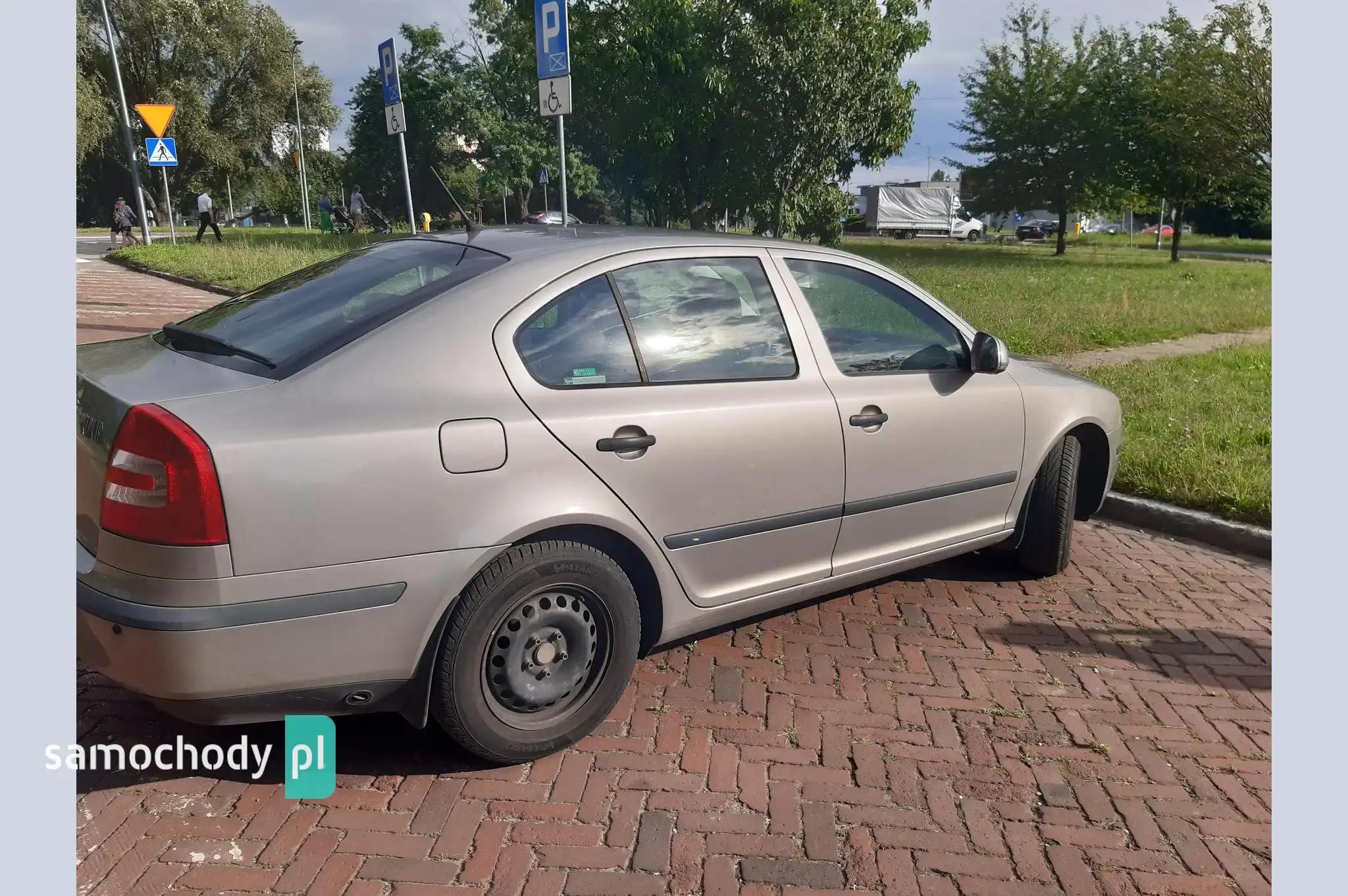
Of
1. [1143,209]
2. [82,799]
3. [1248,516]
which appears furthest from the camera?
[1143,209]

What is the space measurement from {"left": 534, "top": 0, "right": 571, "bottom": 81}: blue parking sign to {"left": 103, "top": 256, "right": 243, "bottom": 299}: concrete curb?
6.05 meters

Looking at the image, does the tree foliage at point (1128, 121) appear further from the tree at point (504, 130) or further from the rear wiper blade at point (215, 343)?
the rear wiper blade at point (215, 343)

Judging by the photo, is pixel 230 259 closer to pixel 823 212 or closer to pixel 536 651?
pixel 823 212

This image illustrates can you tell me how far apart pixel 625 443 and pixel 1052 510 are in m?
2.52

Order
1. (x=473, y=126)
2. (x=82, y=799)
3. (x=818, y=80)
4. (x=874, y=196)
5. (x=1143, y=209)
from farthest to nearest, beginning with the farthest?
1. (x=874, y=196)
2. (x=473, y=126)
3. (x=1143, y=209)
4. (x=818, y=80)
5. (x=82, y=799)

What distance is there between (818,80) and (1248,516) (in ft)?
65.2

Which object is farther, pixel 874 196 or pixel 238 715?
pixel 874 196

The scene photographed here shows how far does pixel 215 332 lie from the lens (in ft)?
10.6

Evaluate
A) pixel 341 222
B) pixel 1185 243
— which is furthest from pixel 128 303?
pixel 1185 243

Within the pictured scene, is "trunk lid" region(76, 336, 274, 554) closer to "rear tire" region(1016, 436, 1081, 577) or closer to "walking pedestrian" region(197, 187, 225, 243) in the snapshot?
"rear tire" region(1016, 436, 1081, 577)

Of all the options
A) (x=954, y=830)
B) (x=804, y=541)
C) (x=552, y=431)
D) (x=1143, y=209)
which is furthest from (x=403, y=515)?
(x=1143, y=209)

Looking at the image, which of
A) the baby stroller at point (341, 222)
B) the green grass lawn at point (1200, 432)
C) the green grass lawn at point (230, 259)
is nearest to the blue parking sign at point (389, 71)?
the green grass lawn at point (230, 259)

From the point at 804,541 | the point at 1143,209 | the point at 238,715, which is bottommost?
the point at 238,715

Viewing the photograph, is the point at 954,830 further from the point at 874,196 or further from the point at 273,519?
the point at 874,196
